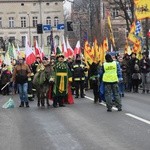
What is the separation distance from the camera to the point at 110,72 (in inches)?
641

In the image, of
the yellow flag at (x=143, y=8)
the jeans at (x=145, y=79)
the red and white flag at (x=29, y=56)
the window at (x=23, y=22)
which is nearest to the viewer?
the jeans at (x=145, y=79)

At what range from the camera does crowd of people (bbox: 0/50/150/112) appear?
641 inches

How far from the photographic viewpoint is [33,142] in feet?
35.7

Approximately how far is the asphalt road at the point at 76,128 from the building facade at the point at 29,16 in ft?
323

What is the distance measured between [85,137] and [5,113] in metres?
6.51

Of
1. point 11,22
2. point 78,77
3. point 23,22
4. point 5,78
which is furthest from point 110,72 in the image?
point 23,22

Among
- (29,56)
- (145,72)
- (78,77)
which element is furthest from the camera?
(29,56)

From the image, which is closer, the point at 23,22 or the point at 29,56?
the point at 29,56

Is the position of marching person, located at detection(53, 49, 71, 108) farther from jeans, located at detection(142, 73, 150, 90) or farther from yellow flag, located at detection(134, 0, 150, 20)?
yellow flag, located at detection(134, 0, 150, 20)

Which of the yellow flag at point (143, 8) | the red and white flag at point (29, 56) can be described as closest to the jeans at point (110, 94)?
the red and white flag at point (29, 56)

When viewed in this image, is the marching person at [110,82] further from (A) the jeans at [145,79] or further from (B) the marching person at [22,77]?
(A) the jeans at [145,79]

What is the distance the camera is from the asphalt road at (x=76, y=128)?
10406 millimetres

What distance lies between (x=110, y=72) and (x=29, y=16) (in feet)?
334

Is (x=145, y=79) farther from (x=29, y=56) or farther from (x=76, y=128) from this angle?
(x=76, y=128)
